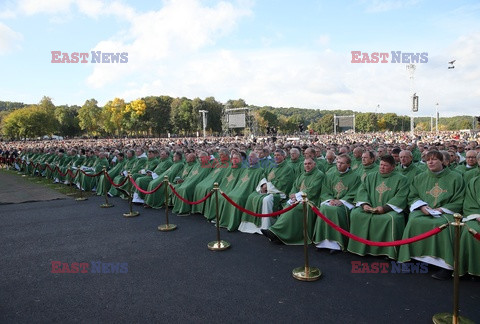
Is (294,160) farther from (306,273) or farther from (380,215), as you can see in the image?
(306,273)

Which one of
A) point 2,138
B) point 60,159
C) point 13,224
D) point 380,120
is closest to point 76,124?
point 2,138

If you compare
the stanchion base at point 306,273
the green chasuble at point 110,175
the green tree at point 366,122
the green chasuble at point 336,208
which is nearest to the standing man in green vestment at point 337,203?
the green chasuble at point 336,208

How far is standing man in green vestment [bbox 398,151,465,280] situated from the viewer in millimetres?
4727

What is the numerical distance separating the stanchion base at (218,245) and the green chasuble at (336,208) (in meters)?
1.71

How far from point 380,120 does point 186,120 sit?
85.2 metres

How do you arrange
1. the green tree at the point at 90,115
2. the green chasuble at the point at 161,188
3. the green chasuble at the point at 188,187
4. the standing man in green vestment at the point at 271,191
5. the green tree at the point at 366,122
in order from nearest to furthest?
the standing man in green vestment at the point at 271,191
the green chasuble at the point at 188,187
the green chasuble at the point at 161,188
the green tree at the point at 90,115
the green tree at the point at 366,122

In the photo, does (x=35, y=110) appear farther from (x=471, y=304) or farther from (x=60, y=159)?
(x=471, y=304)

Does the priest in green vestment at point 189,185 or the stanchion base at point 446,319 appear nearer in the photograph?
the stanchion base at point 446,319

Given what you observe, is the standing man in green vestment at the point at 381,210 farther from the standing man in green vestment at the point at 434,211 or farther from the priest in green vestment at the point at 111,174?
the priest in green vestment at the point at 111,174

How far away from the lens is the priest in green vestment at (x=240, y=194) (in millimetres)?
7500

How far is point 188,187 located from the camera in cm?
935

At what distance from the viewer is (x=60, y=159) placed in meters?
17.8

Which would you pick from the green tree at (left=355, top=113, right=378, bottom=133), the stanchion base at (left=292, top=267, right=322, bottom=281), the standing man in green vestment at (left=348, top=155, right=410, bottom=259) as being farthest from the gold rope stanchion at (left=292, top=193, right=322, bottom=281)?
the green tree at (left=355, top=113, right=378, bottom=133)

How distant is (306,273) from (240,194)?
3215 millimetres
